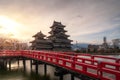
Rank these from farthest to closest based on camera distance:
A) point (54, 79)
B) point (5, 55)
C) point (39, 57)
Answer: point (5, 55) → point (39, 57) → point (54, 79)

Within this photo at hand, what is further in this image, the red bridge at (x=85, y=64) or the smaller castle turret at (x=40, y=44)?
the smaller castle turret at (x=40, y=44)

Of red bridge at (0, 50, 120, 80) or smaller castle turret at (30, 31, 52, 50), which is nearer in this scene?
red bridge at (0, 50, 120, 80)

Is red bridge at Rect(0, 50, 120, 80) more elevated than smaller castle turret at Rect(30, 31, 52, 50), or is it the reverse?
smaller castle turret at Rect(30, 31, 52, 50)

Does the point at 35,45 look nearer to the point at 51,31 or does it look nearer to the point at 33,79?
the point at 51,31

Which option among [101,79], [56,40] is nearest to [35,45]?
[56,40]

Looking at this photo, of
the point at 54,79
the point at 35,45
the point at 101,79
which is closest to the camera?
the point at 101,79

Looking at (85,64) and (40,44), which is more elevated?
(40,44)

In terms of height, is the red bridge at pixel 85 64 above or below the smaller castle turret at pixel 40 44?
below

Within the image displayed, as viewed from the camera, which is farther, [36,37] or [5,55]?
[36,37]

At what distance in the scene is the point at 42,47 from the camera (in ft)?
193

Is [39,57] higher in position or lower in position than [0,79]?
higher

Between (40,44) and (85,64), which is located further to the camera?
(40,44)

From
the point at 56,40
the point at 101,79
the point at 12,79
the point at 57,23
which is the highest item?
the point at 57,23

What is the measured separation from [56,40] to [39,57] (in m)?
34.7
